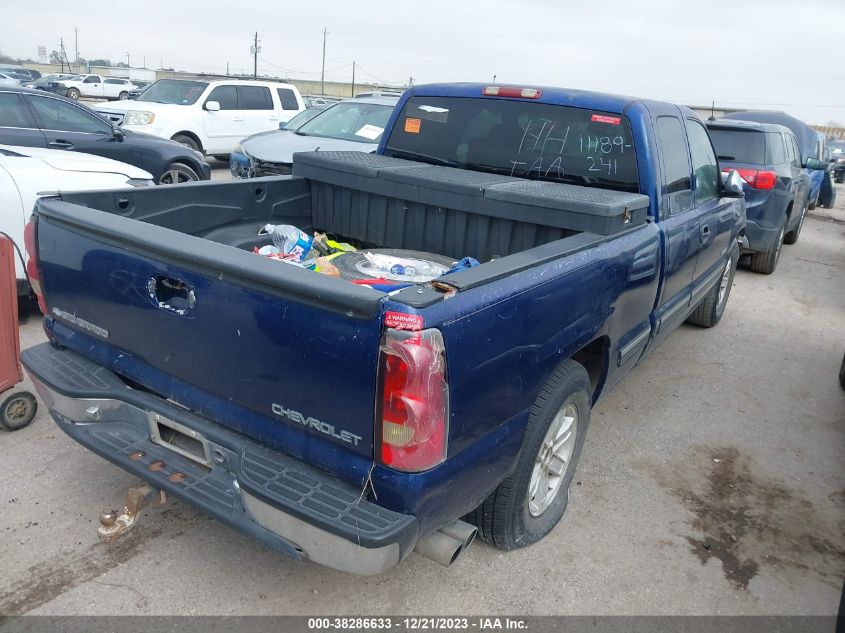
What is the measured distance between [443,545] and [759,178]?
713 centimetres

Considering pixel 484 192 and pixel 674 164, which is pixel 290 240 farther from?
pixel 674 164

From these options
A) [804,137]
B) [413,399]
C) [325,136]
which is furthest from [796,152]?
[413,399]

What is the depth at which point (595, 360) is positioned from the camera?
329 centimetres

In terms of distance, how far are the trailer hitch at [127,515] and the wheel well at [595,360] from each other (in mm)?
1940

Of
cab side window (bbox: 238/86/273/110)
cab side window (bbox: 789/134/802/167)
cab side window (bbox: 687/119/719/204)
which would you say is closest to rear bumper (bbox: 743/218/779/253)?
cab side window (bbox: 789/134/802/167)

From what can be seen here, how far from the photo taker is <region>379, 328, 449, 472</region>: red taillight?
1.92m

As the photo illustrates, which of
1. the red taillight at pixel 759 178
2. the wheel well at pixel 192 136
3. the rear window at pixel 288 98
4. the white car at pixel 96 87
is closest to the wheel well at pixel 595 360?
the red taillight at pixel 759 178

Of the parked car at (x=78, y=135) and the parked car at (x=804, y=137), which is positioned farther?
the parked car at (x=804, y=137)

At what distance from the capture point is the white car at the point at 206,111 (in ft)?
41.1

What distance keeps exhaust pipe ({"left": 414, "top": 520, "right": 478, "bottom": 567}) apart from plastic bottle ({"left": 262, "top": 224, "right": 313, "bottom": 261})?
5.65ft

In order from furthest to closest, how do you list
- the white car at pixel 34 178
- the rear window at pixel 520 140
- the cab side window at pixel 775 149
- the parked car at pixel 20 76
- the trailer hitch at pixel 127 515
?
the parked car at pixel 20 76, the cab side window at pixel 775 149, the white car at pixel 34 178, the rear window at pixel 520 140, the trailer hitch at pixel 127 515

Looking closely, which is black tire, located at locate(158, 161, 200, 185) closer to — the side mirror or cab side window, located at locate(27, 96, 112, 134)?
cab side window, located at locate(27, 96, 112, 134)

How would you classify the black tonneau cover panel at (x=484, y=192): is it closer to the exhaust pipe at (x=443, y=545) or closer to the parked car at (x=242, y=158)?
the exhaust pipe at (x=443, y=545)

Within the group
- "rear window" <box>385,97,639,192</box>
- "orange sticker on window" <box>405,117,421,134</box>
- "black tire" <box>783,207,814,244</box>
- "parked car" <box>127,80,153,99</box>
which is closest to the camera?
"rear window" <box>385,97,639,192</box>
